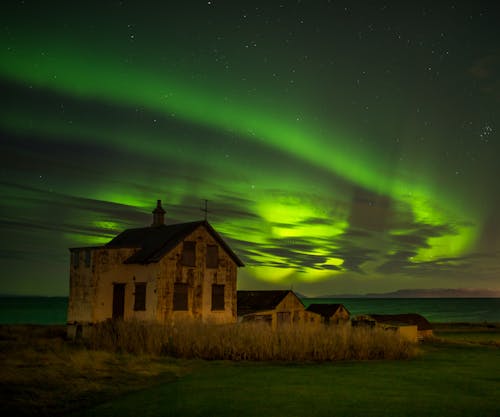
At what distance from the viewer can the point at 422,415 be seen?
1252 centimetres

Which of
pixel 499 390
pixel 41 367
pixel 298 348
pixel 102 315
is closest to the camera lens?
pixel 499 390

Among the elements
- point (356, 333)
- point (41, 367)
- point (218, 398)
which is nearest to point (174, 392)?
point (218, 398)

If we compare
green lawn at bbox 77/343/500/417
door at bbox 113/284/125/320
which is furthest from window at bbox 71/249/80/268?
green lawn at bbox 77/343/500/417

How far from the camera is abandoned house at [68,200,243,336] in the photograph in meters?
35.3

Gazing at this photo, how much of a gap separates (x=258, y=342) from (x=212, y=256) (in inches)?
546

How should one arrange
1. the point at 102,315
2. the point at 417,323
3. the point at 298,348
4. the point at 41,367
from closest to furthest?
the point at 41,367 → the point at 298,348 → the point at 102,315 → the point at 417,323

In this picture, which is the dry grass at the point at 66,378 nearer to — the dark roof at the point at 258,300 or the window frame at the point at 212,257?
the window frame at the point at 212,257

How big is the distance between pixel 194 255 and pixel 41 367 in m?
19.2

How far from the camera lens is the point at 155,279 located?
35.2 metres

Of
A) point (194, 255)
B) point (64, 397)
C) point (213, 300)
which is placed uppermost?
point (194, 255)

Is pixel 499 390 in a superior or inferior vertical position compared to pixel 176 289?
inferior

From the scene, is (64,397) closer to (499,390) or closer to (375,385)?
(375,385)

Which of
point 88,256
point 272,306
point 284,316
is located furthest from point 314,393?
point 284,316

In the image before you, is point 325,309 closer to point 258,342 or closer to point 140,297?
point 140,297
